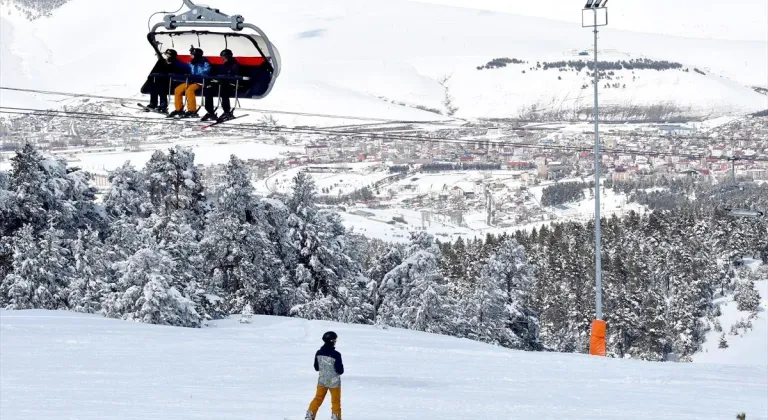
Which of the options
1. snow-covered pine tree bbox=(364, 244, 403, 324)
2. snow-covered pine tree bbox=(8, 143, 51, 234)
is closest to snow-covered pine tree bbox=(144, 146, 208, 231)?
snow-covered pine tree bbox=(8, 143, 51, 234)

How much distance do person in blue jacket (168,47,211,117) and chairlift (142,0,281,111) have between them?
0.08 m

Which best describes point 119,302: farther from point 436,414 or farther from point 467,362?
point 436,414

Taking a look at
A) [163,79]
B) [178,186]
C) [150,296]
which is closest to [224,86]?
[163,79]

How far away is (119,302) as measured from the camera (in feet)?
114

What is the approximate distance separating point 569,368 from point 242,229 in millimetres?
26838

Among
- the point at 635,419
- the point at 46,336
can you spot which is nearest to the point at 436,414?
the point at 635,419

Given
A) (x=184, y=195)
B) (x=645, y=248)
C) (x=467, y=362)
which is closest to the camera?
(x=467, y=362)

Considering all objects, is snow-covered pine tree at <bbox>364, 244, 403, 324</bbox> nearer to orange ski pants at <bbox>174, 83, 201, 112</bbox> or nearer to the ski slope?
the ski slope

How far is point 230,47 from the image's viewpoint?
48.9ft

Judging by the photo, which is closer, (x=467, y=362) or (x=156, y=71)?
(x=156, y=71)

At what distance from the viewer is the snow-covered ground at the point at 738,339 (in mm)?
69312

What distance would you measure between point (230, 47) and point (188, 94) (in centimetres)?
87

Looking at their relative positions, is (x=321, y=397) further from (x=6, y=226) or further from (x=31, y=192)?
(x=6, y=226)

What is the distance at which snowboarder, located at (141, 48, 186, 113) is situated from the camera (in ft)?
50.0
